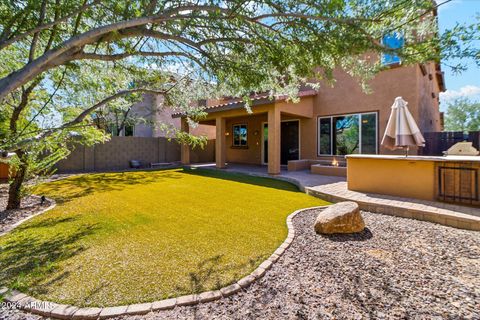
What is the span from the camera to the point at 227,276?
3252mm

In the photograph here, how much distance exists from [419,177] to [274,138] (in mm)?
5761

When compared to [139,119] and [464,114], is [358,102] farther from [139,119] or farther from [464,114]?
[464,114]

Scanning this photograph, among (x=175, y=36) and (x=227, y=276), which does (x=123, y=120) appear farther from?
(x=227, y=276)

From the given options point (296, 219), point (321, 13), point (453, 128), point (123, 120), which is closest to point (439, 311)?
point (296, 219)

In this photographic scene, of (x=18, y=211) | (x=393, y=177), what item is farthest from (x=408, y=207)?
(x=18, y=211)

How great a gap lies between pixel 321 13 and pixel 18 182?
8.01 meters

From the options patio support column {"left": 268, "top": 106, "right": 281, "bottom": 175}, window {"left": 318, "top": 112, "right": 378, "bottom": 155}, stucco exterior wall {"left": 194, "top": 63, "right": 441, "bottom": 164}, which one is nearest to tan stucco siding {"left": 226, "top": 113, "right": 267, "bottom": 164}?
stucco exterior wall {"left": 194, "top": 63, "right": 441, "bottom": 164}

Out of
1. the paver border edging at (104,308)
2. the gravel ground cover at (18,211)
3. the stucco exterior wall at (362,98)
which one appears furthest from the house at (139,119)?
the paver border edging at (104,308)

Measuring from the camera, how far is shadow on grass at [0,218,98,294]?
10.2 feet

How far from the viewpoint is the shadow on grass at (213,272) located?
3025mm

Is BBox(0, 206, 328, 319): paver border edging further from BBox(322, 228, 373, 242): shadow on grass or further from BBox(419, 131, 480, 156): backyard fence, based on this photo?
BBox(419, 131, 480, 156): backyard fence

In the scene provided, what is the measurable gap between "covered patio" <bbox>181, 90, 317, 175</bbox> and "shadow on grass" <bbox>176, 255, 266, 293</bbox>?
302 inches

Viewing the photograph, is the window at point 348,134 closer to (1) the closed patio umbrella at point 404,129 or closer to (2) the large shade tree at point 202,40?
(1) the closed patio umbrella at point 404,129

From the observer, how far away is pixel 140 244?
13.8 ft
